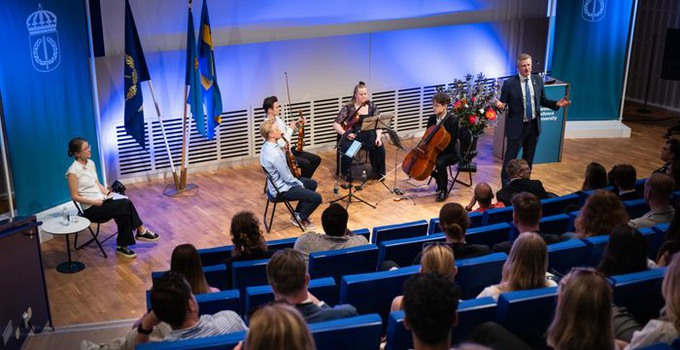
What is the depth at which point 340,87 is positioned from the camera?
10.3 m

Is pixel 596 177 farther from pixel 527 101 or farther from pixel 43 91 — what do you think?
pixel 43 91

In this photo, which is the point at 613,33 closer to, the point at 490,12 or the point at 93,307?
the point at 490,12

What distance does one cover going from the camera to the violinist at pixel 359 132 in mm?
8922

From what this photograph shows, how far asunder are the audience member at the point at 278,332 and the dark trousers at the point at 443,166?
5.99 m

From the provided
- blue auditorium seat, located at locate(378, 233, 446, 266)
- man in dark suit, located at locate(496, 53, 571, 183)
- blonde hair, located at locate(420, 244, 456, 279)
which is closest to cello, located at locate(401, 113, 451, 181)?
man in dark suit, located at locate(496, 53, 571, 183)

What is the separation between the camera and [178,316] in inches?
139

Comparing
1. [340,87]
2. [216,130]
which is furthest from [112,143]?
[340,87]

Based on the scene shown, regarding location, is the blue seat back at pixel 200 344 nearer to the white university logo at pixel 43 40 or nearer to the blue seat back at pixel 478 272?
the blue seat back at pixel 478 272

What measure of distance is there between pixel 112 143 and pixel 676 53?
8.43 meters

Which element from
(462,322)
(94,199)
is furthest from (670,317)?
(94,199)

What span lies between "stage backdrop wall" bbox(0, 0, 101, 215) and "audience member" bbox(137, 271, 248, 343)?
4189 mm

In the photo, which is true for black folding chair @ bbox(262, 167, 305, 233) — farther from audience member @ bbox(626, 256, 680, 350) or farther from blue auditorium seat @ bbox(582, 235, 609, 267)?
audience member @ bbox(626, 256, 680, 350)

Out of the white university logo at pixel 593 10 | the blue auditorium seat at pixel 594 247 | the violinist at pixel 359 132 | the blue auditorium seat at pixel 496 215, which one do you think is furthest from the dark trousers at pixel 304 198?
the white university logo at pixel 593 10

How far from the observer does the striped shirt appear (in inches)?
141
